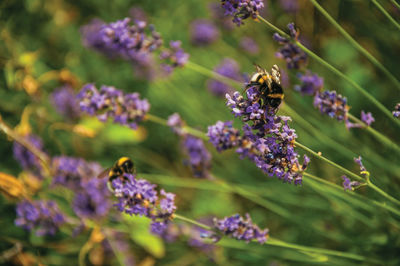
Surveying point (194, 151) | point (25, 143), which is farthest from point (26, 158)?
point (194, 151)

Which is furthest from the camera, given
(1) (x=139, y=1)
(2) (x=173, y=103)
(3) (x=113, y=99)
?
(1) (x=139, y=1)

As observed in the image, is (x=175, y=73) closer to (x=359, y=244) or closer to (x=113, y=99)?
(x=113, y=99)

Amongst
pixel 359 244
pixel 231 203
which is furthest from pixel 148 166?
pixel 359 244

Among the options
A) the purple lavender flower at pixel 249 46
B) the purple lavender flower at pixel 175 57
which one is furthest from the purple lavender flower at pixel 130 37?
the purple lavender flower at pixel 249 46

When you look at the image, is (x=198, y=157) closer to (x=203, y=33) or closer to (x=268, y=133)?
(x=268, y=133)

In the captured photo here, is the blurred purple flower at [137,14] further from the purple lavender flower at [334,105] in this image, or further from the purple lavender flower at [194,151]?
the purple lavender flower at [334,105]

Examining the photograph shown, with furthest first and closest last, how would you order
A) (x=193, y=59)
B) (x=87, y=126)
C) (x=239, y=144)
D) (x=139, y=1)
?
(x=139, y=1), (x=193, y=59), (x=87, y=126), (x=239, y=144)
